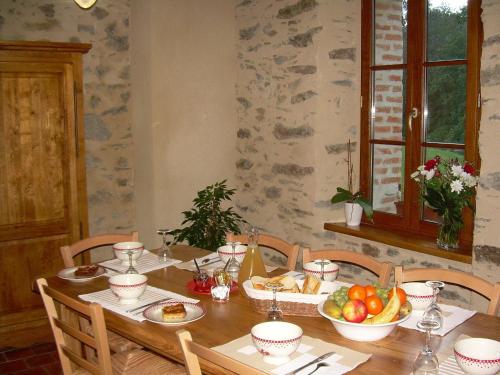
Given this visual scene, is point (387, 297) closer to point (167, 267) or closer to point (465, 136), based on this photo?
point (167, 267)

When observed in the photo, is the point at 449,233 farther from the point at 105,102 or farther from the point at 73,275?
the point at 105,102

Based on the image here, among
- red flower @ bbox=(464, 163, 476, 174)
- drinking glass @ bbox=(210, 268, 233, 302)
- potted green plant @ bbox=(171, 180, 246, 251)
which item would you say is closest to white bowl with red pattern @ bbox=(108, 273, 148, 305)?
drinking glass @ bbox=(210, 268, 233, 302)

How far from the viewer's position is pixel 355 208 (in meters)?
4.05

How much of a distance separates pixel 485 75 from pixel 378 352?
175 cm

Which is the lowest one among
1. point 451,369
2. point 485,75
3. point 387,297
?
point 451,369

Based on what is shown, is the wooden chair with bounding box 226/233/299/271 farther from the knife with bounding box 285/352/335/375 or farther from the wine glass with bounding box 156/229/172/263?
the knife with bounding box 285/352/335/375

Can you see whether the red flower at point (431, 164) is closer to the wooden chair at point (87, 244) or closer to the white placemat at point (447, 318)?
the white placemat at point (447, 318)

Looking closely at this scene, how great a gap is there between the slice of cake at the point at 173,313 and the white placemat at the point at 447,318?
2.60ft

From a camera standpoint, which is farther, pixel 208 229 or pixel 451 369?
pixel 208 229

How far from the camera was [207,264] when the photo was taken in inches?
116

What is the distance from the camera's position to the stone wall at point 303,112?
4.03 m

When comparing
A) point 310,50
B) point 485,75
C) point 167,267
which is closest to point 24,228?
point 167,267

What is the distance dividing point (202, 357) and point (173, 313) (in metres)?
0.58

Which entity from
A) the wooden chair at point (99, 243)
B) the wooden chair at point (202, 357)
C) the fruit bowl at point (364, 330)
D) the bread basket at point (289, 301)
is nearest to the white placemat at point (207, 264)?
the wooden chair at point (99, 243)
